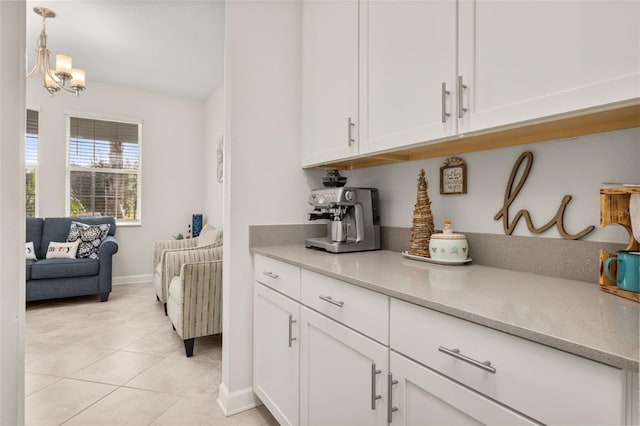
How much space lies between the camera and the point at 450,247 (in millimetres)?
1331

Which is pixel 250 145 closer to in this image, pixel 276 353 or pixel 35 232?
pixel 276 353

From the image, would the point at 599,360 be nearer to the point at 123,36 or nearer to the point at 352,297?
the point at 352,297

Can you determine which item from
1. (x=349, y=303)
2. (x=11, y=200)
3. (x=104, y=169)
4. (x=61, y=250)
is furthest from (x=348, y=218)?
(x=104, y=169)

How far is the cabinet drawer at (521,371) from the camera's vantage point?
57cm

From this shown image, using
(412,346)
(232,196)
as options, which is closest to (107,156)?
(232,196)

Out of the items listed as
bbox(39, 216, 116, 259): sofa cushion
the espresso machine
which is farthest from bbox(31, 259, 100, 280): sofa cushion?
the espresso machine

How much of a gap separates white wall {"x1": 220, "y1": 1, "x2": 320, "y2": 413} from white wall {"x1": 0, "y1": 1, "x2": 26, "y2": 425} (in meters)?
1.00

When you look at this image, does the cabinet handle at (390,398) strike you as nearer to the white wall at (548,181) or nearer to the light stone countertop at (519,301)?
the light stone countertop at (519,301)

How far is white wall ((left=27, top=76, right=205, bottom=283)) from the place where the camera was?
4324 millimetres

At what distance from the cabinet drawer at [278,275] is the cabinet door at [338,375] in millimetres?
125

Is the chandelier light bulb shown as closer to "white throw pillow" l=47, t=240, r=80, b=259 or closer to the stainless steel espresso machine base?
"white throw pillow" l=47, t=240, r=80, b=259

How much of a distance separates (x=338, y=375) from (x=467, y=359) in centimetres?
58

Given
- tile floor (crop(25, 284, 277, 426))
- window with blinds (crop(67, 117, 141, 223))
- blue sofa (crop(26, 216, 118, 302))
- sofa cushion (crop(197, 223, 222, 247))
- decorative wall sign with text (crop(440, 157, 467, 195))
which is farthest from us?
window with blinds (crop(67, 117, 141, 223))

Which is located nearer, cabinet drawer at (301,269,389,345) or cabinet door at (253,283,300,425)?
cabinet drawer at (301,269,389,345)
